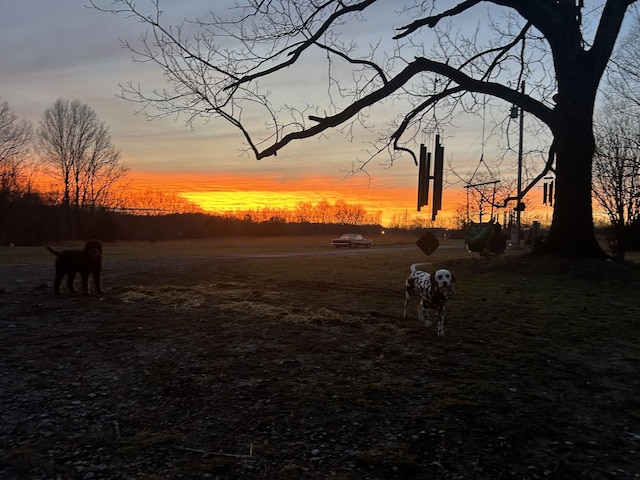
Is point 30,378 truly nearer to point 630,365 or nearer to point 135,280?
point 630,365

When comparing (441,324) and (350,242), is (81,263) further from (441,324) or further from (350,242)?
(350,242)

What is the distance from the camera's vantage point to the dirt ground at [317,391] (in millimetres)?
3088

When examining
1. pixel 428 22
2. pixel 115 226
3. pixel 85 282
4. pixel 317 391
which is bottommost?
pixel 317 391

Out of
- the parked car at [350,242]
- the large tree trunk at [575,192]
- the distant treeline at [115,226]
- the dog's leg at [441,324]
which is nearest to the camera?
the dog's leg at [441,324]

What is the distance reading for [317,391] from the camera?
4.33 m

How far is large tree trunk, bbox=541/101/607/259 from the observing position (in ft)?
45.3

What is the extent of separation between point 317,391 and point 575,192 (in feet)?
40.4

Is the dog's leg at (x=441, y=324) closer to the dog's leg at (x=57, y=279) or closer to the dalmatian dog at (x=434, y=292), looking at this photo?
the dalmatian dog at (x=434, y=292)

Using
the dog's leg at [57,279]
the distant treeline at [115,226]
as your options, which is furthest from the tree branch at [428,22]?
the distant treeline at [115,226]

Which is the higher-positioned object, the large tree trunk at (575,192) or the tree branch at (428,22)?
the tree branch at (428,22)

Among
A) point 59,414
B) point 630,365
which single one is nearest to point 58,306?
point 59,414

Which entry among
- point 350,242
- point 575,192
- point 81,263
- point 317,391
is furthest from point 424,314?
point 350,242

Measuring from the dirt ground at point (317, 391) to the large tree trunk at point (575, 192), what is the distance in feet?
17.5

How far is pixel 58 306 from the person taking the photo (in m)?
8.85
